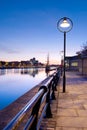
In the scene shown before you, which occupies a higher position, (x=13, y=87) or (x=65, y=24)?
(x=65, y=24)

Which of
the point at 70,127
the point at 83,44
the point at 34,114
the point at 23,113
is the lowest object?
the point at 70,127

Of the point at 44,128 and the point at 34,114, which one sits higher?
the point at 34,114

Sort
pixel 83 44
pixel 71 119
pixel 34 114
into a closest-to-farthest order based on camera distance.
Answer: pixel 34 114 → pixel 71 119 → pixel 83 44

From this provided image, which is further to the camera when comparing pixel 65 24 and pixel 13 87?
pixel 13 87

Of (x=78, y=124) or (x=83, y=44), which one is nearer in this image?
(x=78, y=124)

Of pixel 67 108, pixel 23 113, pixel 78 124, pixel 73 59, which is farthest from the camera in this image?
pixel 73 59

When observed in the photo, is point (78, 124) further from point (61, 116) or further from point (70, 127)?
point (61, 116)

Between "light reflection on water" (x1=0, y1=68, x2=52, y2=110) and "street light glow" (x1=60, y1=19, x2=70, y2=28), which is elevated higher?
"street light glow" (x1=60, y1=19, x2=70, y2=28)

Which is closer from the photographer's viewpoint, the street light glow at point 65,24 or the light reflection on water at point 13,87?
the street light glow at point 65,24

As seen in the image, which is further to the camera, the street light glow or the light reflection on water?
the light reflection on water

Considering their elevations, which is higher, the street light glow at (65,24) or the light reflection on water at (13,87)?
the street light glow at (65,24)

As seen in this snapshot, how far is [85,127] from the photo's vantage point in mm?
5418

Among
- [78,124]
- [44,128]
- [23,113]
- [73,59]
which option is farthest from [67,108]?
[73,59]

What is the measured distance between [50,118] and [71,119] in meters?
0.60
